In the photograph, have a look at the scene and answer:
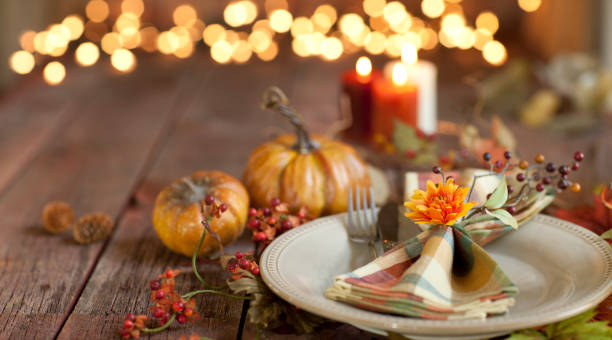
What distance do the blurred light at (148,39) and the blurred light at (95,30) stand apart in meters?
0.21

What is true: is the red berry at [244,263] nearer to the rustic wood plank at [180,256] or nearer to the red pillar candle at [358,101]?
the rustic wood plank at [180,256]

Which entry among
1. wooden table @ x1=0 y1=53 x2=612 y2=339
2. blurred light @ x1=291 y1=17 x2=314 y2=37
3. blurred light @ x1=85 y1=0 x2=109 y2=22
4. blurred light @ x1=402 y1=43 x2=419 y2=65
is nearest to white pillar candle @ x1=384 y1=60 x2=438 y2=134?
blurred light @ x1=402 y1=43 x2=419 y2=65

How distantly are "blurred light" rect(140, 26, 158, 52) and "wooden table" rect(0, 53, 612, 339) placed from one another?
17 cm

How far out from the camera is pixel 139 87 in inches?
84.0

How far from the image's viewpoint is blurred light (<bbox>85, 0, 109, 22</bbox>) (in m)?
3.04

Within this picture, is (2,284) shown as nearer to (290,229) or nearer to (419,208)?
(290,229)

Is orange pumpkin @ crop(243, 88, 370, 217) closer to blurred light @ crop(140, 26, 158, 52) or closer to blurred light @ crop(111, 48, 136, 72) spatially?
blurred light @ crop(111, 48, 136, 72)

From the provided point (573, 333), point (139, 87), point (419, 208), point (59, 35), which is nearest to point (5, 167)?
point (139, 87)

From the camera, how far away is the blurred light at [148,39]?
267cm

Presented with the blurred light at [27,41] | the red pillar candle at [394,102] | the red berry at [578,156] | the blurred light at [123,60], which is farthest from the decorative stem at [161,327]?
the blurred light at [27,41]

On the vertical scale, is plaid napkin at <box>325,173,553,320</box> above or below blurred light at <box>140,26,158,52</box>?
above

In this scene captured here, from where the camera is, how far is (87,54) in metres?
2.54

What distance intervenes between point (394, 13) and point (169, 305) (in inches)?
86.2

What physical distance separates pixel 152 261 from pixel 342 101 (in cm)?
71
